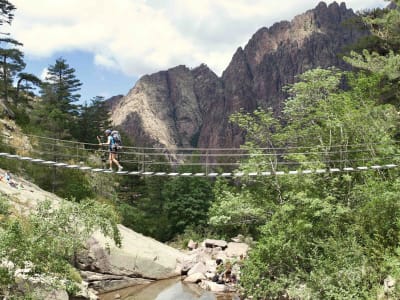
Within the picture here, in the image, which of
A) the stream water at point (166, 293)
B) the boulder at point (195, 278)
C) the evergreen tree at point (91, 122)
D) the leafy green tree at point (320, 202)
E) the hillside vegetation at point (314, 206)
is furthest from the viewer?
the evergreen tree at point (91, 122)

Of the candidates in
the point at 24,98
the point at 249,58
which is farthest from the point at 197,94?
the point at 24,98

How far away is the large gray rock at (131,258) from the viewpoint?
68.9 feet

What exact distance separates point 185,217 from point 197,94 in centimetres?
10915

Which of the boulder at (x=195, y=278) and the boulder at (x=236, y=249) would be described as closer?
the boulder at (x=195, y=278)

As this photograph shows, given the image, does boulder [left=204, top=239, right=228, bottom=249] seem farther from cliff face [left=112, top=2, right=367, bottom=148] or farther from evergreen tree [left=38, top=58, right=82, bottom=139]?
cliff face [left=112, top=2, right=367, bottom=148]

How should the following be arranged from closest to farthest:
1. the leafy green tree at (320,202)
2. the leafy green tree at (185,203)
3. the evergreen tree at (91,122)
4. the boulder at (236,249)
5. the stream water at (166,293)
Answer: the leafy green tree at (320,202) → the stream water at (166,293) → the boulder at (236,249) → the leafy green tree at (185,203) → the evergreen tree at (91,122)

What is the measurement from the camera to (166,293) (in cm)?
2078

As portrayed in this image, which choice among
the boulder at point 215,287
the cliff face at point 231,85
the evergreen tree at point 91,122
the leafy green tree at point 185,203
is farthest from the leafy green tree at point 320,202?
the cliff face at point 231,85

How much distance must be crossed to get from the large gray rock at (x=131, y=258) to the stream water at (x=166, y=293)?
0.84 metres

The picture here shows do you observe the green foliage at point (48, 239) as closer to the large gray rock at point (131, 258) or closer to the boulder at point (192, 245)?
the large gray rock at point (131, 258)

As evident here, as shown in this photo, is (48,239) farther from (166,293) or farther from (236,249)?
(236,249)

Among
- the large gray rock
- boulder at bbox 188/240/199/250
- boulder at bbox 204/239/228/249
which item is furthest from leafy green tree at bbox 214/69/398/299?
boulder at bbox 188/240/199/250

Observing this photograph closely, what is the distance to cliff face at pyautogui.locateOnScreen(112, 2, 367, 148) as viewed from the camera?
108 metres

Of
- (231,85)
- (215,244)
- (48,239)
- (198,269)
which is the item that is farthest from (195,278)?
(231,85)
